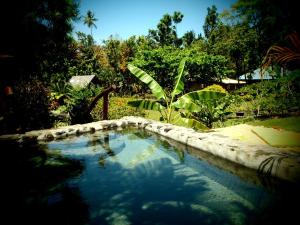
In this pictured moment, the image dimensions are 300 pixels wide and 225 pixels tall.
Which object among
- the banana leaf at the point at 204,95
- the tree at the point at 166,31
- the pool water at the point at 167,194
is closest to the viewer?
the pool water at the point at 167,194

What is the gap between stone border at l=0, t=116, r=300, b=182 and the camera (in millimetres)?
5262

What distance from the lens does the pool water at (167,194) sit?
14.1ft

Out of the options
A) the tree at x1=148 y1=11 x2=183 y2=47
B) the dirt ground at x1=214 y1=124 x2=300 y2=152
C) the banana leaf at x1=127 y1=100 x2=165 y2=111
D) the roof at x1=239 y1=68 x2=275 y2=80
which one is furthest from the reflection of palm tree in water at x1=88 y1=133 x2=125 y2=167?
the tree at x1=148 y1=11 x2=183 y2=47

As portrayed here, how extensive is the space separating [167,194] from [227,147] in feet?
8.63

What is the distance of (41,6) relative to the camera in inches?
456

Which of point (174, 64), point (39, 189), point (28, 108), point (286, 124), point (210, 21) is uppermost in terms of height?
point (210, 21)

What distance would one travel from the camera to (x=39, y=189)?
581 centimetres

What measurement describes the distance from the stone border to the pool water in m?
0.26

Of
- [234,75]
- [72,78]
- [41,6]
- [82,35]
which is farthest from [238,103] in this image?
[82,35]

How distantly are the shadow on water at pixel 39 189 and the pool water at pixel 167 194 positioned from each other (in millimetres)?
45

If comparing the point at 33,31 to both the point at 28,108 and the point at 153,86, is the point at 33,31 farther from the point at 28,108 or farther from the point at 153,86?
the point at 153,86

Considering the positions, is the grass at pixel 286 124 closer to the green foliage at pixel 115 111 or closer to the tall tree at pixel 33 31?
the green foliage at pixel 115 111

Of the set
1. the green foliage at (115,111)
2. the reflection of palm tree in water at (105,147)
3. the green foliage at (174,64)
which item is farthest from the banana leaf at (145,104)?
the green foliage at (174,64)

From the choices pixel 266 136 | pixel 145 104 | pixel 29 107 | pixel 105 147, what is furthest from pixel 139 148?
pixel 29 107
